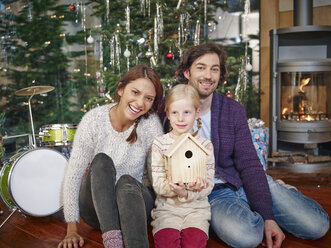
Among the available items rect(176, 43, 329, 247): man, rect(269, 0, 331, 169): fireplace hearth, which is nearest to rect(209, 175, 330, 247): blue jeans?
rect(176, 43, 329, 247): man

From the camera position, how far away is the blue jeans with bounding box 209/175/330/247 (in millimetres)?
1640

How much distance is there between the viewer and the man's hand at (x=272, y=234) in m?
1.65

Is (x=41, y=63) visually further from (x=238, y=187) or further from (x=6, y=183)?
(x=238, y=187)

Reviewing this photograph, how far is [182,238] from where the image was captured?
1.59m

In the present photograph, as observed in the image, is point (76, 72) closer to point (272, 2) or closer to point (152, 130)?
point (272, 2)

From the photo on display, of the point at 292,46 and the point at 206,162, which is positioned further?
the point at 292,46

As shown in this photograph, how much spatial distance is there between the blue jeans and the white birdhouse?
0.33m

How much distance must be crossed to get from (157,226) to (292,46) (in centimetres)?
338

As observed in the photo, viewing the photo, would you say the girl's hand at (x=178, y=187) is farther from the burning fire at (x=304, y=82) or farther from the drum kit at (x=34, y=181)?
the burning fire at (x=304, y=82)

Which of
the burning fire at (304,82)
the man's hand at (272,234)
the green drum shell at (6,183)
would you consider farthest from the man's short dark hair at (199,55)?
the burning fire at (304,82)

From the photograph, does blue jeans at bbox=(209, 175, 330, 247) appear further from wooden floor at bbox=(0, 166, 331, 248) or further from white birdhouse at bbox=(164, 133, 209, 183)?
white birdhouse at bbox=(164, 133, 209, 183)

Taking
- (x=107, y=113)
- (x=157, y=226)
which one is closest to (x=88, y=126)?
(x=107, y=113)

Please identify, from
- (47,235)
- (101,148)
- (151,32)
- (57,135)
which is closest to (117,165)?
(101,148)

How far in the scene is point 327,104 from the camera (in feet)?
12.4
